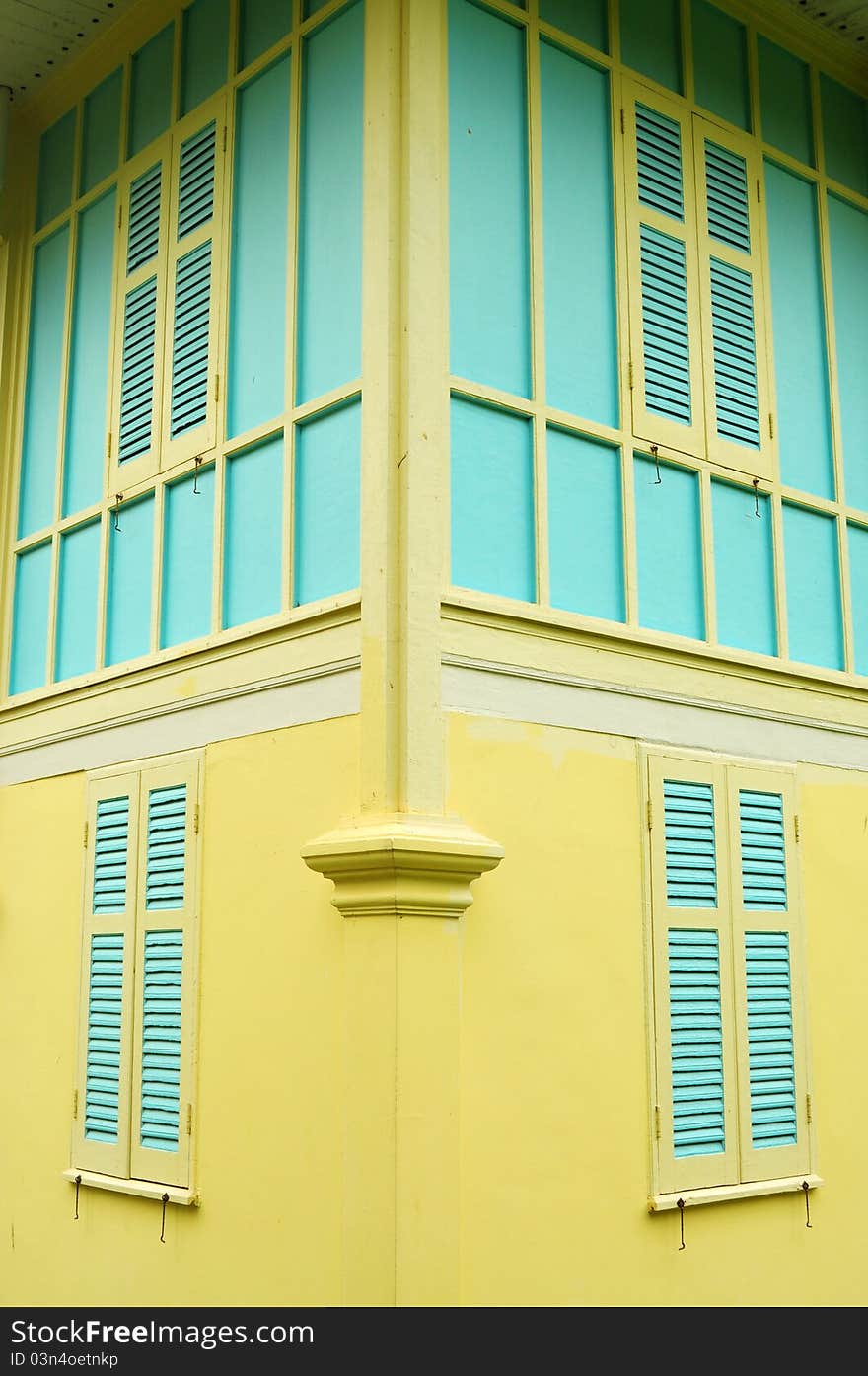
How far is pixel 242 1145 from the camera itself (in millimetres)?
6043

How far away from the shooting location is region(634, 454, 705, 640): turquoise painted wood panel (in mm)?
6754

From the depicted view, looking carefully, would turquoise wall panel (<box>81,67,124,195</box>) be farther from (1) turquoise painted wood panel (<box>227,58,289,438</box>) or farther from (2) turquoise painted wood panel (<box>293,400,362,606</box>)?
(2) turquoise painted wood panel (<box>293,400,362,606</box>)

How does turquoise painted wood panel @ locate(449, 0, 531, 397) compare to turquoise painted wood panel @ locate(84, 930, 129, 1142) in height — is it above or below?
above

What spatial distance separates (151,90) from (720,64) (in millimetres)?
3054

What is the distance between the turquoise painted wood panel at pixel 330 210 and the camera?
625 centimetres

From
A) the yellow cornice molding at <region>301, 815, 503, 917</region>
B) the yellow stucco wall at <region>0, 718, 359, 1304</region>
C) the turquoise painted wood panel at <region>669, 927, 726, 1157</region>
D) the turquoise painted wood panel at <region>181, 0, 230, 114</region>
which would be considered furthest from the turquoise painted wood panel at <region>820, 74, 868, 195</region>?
the yellow cornice molding at <region>301, 815, 503, 917</region>

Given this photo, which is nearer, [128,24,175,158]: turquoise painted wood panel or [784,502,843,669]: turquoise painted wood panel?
[784,502,843,669]: turquoise painted wood panel

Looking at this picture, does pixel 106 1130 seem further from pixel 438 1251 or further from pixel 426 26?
pixel 426 26

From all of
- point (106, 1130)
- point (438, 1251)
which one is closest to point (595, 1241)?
point (438, 1251)

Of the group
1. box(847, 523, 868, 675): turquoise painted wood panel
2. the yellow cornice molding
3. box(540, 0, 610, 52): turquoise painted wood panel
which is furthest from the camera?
box(847, 523, 868, 675): turquoise painted wood panel

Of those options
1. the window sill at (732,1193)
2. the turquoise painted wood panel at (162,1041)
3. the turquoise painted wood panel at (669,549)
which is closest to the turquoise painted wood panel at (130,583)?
the turquoise painted wood panel at (162,1041)

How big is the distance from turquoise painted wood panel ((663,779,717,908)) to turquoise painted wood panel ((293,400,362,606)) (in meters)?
1.78

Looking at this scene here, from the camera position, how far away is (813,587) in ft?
24.9

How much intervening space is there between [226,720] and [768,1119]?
3036 mm
